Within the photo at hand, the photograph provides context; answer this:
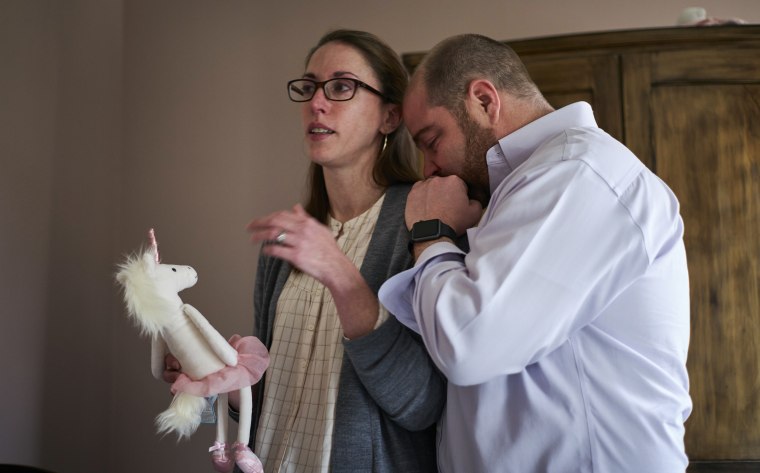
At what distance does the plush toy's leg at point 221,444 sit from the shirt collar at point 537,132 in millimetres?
560

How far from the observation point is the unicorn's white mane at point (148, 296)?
866 millimetres

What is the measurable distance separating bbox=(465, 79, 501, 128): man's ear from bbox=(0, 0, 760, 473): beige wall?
161 cm

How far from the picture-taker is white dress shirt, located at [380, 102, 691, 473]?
0.76 metres

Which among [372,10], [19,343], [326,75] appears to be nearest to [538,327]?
[326,75]

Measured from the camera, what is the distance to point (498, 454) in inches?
33.3

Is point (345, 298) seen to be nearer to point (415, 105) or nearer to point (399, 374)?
point (399, 374)

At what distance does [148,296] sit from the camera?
2.86 ft

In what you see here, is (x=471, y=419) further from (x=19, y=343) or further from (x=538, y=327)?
(x=19, y=343)

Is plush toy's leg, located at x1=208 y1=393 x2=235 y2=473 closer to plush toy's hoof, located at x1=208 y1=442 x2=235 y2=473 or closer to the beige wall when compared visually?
plush toy's hoof, located at x1=208 y1=442 x2=235 y2=473

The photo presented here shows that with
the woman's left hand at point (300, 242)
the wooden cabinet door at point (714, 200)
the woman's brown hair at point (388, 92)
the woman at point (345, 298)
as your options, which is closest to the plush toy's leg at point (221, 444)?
the woman at point (345, 298)

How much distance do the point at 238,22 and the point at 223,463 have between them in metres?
2.17

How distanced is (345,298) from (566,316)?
32 centimetres

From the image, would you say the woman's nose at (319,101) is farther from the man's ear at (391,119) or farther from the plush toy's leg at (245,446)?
the plush toy's leg at (245,446)

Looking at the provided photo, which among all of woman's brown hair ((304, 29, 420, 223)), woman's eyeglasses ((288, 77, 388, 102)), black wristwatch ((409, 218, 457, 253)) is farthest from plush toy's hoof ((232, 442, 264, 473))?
woman's eyeglasses ((288, 77, 388, 102))
